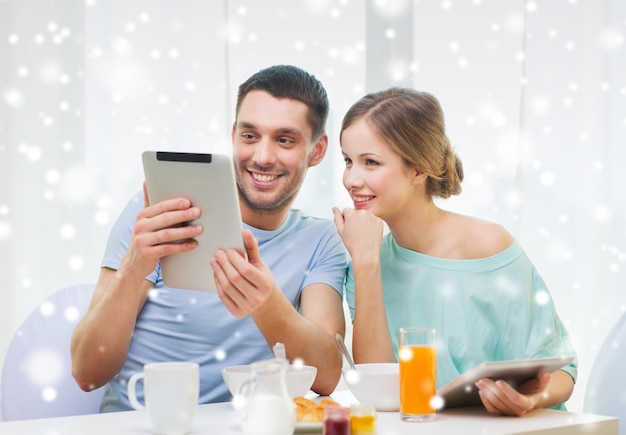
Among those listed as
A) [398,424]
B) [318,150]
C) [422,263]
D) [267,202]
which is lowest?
[398,424]

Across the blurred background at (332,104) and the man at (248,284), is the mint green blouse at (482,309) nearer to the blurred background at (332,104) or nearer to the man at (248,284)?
the man at (248,284)

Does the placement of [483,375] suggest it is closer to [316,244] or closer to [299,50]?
[316,244]

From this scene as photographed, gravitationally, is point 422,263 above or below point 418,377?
above

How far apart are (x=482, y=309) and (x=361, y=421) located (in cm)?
68

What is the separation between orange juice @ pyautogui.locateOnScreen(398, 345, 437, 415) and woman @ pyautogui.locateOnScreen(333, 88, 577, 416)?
1.28 feet

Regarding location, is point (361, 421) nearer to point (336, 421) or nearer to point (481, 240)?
point (336, 421)

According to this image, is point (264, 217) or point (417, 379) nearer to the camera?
point (417, 379)

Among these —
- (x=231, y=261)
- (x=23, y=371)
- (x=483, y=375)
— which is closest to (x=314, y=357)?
(x=231, y=261)

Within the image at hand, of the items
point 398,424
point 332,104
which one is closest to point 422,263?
point 398,424

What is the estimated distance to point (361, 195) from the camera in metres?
1.64

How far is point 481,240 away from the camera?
5.33 feet

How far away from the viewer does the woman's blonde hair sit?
163 centimetres

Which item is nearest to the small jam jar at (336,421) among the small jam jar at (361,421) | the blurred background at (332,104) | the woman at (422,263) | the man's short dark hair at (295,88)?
the small jam jar at (361,421)

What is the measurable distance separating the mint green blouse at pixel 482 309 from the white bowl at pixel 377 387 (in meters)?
0.39
